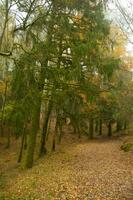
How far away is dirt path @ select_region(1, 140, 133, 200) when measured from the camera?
1056 centimetres

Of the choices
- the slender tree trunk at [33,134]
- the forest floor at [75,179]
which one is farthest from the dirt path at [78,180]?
the slender tree trunk at [33,134]

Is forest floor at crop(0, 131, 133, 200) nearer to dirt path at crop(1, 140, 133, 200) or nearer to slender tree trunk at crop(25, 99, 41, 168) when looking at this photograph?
dirt path at crop(1, 140, 133, 200)

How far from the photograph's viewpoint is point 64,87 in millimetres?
16078

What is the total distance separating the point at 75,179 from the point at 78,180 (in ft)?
0.84

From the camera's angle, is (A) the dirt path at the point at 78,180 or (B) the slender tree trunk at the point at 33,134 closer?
(A) the dirt path at the point at 78,180

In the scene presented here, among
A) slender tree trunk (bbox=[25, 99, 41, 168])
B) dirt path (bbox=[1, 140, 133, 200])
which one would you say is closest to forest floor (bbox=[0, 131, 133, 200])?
dirt path (bbox=[1, 140, 133, 200])

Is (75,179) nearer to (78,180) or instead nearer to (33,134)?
(78,180)

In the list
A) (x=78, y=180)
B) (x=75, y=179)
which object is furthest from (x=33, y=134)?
(x=78, y=180)

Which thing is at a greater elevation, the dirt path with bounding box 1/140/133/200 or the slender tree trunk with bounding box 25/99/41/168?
the slender tree trunk with bounding box 25/99/41/168

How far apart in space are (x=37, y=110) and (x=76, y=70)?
3.11 metres

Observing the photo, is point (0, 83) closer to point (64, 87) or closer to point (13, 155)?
point (13, 155)

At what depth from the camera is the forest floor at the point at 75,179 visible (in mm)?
10617

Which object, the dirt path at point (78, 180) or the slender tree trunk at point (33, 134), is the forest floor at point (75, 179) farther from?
the slender tree trunk at point (33, 134)

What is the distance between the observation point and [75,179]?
12.5 m
